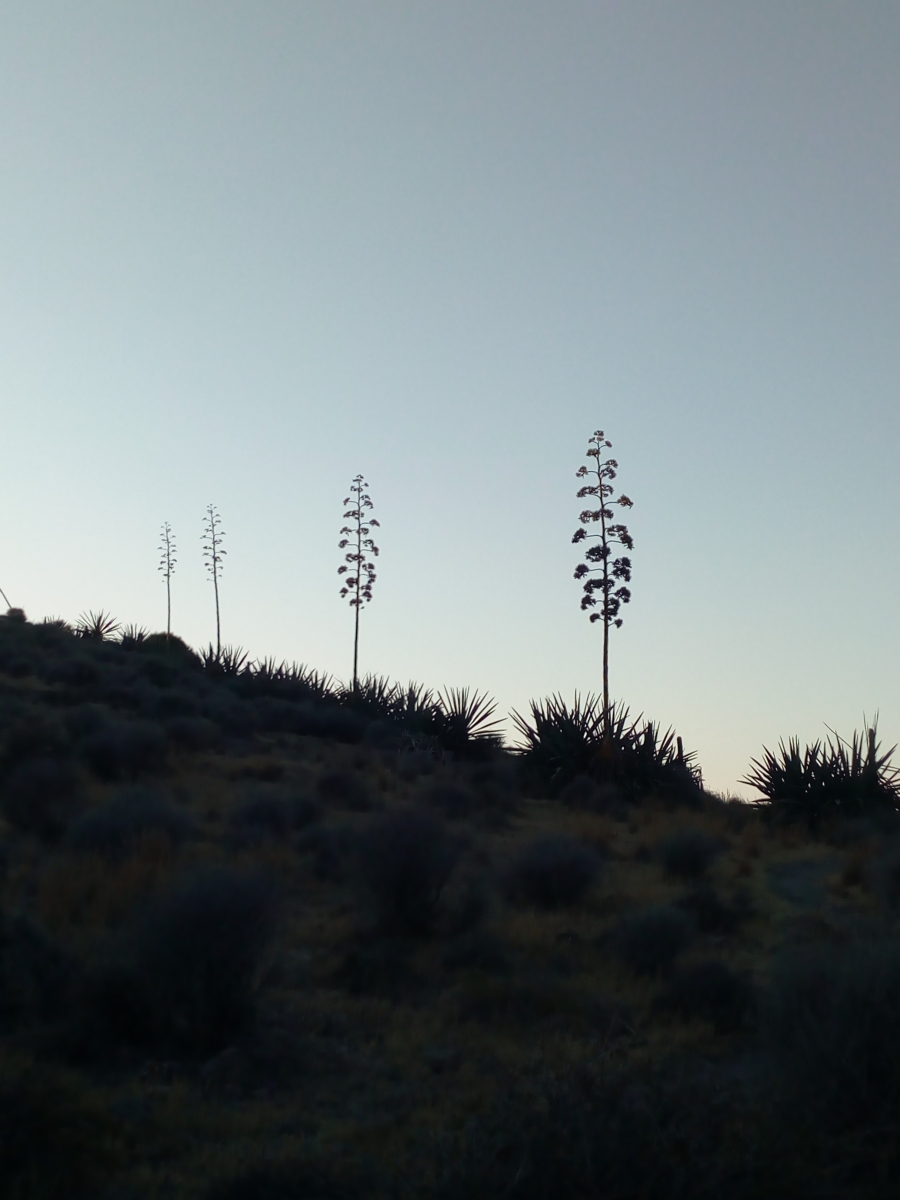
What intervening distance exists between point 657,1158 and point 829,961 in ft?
6.48

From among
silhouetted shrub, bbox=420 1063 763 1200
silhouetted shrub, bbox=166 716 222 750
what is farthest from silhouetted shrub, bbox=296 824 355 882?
silhouetted shrub, bbox=166 716 222 750

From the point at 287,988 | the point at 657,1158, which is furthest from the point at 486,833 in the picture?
the point at 657,1158

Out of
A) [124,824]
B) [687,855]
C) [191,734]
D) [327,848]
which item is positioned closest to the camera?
[124,824]

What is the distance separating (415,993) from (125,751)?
35.5ft

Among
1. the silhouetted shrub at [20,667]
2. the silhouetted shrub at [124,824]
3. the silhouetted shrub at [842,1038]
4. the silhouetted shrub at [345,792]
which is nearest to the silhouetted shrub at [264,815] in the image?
the silhouetted shrub at [124,824]

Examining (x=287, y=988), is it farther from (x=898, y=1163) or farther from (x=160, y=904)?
(x=898, y=1163)

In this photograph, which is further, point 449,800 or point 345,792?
point 449,800

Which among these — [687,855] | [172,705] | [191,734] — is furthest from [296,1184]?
[172,705]

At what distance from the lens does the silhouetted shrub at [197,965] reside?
7.96 m

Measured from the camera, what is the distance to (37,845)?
42.9ft

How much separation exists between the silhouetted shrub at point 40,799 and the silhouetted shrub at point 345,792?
5.06 metres

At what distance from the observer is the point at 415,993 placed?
9562mm

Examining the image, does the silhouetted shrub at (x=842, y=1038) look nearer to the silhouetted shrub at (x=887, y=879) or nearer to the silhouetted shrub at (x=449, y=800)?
the silhouetted shrub at (x=887, y=879)

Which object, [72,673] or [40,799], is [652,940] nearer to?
[40,799]
